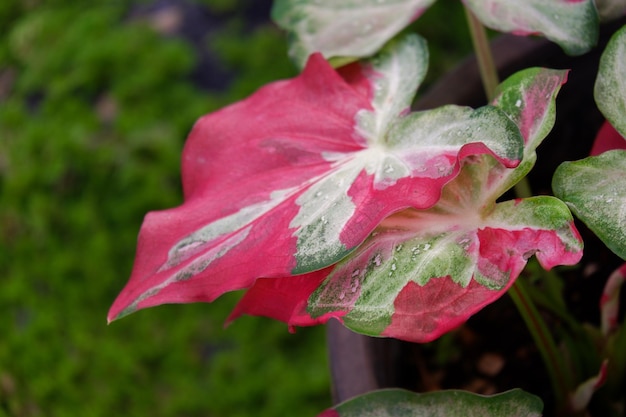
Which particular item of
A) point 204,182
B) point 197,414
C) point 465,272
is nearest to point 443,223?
point 465,272

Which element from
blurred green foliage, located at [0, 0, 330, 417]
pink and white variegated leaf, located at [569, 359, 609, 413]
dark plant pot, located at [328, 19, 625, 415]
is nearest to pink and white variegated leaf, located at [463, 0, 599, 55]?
dark plant pot, located at [328, 19, 625, 415]

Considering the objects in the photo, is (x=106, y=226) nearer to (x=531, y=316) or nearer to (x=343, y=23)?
(x=343, y=23)

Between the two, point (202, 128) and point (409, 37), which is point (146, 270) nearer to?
point (202, 128)

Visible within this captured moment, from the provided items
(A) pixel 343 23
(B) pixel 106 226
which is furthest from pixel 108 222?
(A) pixel 343 23

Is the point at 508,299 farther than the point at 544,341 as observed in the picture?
Yes

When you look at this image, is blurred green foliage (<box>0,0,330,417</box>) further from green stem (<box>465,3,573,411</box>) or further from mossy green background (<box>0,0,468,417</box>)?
green stem (<box>465,3,573,411</box>)

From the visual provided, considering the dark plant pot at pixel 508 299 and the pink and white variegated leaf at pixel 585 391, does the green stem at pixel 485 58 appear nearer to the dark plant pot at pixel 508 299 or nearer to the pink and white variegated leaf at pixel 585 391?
the dark plant pot at pixel 508 299
